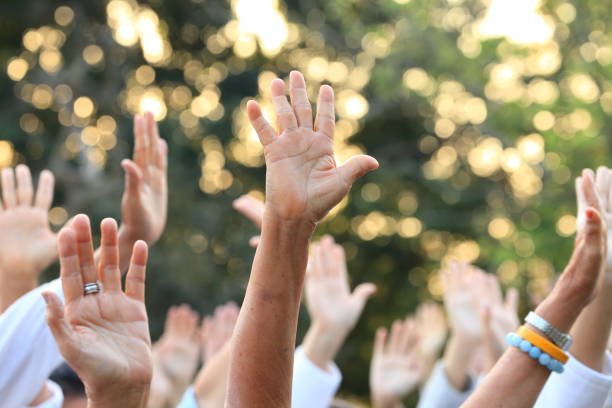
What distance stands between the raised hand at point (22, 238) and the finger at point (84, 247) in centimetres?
119

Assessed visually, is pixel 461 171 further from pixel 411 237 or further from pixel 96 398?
pixel 96 398

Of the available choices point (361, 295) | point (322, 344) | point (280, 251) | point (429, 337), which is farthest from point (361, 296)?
point (429, 337)

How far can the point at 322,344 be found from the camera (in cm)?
348

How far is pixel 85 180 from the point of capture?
1538 centimetres

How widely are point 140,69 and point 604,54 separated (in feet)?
30.5

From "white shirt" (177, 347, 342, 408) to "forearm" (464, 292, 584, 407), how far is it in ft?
3.09

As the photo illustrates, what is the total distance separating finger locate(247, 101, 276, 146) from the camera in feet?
7.09

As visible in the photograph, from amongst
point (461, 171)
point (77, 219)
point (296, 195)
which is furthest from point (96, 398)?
point (461, 171)

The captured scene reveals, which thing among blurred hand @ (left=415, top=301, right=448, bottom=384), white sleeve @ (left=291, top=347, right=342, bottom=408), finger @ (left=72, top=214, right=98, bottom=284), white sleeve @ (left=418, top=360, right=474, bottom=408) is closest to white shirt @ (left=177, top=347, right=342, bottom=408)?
white sleeve @ (left=291, top=347, right=342, bottom=408)

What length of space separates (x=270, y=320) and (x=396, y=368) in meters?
3.36

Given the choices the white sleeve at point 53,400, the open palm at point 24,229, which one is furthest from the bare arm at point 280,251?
the open palm at point 24,229

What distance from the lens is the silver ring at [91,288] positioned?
2.17 metres

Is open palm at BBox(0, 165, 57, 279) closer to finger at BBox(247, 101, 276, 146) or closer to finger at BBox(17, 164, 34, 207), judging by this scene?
finger at BBox(17, 164, 34, 207)

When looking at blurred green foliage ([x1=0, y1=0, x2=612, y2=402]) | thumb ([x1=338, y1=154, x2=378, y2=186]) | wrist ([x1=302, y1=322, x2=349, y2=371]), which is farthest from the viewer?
blurred green foliage ([x1=0, y1=0, x2=612, y2=402])
